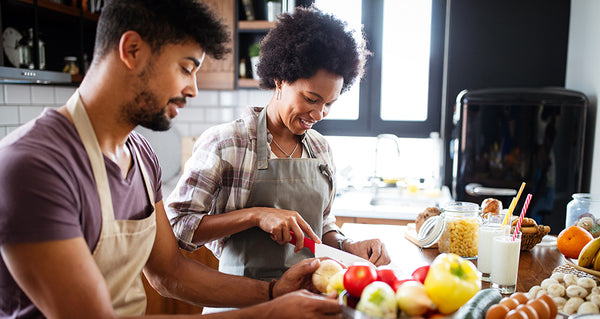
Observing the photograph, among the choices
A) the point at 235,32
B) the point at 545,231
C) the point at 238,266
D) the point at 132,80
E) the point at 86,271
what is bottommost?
the point at 238,266

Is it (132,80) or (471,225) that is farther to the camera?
(471,225)

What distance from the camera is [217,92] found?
3531 mm

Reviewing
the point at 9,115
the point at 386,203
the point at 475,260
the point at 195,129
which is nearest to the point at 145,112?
the point at 475,260

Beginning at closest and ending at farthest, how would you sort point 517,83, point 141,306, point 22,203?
1. point 22,203
2. point 141,306
3. point 517,83

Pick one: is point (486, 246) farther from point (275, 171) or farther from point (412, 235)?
point (275, 171)

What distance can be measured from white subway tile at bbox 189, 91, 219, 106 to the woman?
6.33ft

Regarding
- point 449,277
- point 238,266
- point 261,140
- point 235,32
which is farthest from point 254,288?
point 235,32

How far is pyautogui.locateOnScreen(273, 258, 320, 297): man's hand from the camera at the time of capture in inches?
46.9

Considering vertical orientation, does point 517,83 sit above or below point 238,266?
above

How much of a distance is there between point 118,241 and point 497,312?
0.85 m

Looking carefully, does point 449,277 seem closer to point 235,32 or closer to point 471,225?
point 471,225

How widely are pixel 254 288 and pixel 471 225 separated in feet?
2.43

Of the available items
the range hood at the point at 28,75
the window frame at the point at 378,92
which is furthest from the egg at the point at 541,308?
the window frame at the point at 378,92

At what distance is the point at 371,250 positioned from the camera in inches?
58.9
